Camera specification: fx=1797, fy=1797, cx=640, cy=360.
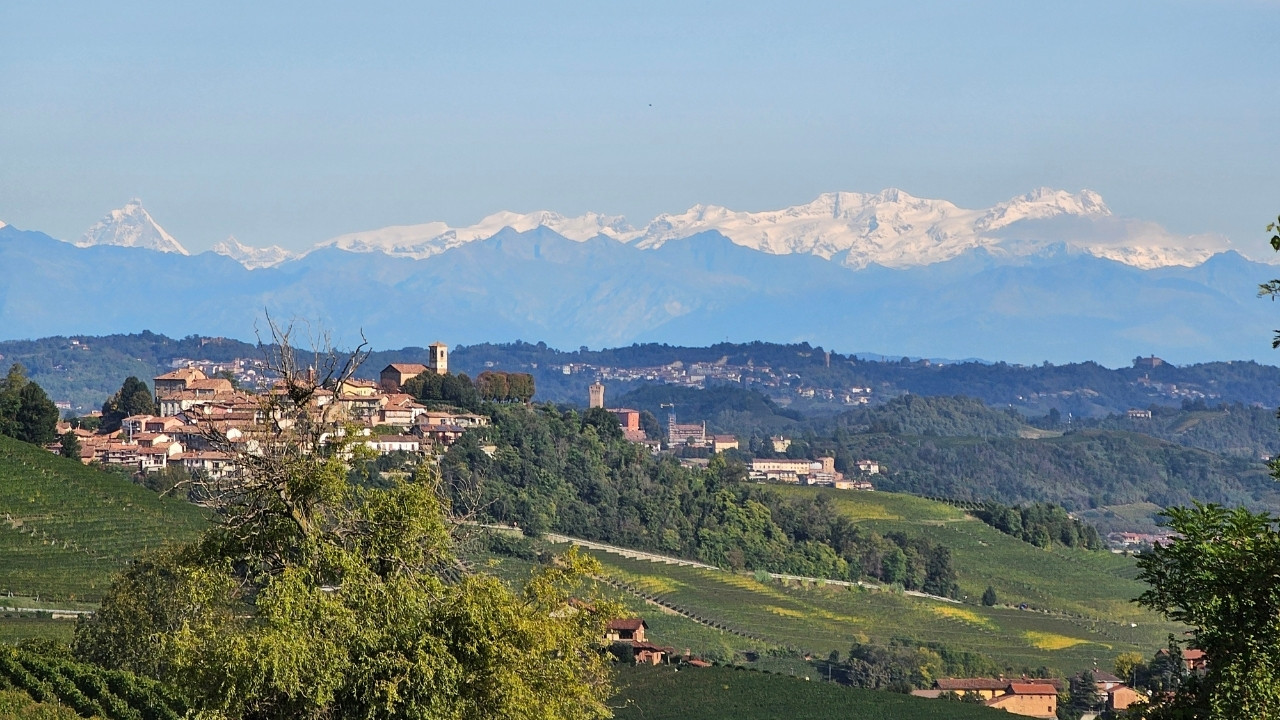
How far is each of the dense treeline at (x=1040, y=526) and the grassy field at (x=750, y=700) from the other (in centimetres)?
7018

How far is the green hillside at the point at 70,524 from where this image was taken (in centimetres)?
5800

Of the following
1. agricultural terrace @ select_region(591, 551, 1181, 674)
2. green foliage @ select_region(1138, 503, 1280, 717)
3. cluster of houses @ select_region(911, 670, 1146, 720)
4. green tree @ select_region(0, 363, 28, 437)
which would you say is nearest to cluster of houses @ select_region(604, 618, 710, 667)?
agricultural terrace @ select_region(591, 551, 1181, 674)

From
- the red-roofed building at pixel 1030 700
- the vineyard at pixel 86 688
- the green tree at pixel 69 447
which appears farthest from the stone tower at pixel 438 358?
the vineyard at pixel 86 688

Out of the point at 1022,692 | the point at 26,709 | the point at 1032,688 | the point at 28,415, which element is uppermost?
the point at 28,415

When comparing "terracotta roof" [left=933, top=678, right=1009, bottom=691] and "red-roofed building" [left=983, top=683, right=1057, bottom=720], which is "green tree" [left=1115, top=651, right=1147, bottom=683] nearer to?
"red-roofed building" [left=983, top=683, right=1057, bottom=720]

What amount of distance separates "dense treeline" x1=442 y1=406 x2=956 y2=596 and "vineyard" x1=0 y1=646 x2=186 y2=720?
67.2 m

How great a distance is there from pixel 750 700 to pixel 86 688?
25.8m

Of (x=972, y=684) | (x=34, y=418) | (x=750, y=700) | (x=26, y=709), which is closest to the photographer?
(x=26, y=709)

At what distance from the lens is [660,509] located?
113188mm

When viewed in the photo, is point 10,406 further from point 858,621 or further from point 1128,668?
point 1128,668

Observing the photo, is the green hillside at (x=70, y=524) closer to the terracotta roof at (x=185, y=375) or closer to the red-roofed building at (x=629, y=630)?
the red-roofed building at (x=629, y=630)

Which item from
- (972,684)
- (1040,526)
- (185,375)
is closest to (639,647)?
(972,684)

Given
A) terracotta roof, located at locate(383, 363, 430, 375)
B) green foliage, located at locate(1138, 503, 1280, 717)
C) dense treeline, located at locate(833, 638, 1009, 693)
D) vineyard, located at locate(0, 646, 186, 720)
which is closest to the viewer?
green foliage, located at locate(1138, 503, 1280, 717)

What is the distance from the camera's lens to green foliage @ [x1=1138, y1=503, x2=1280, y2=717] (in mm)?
17953
